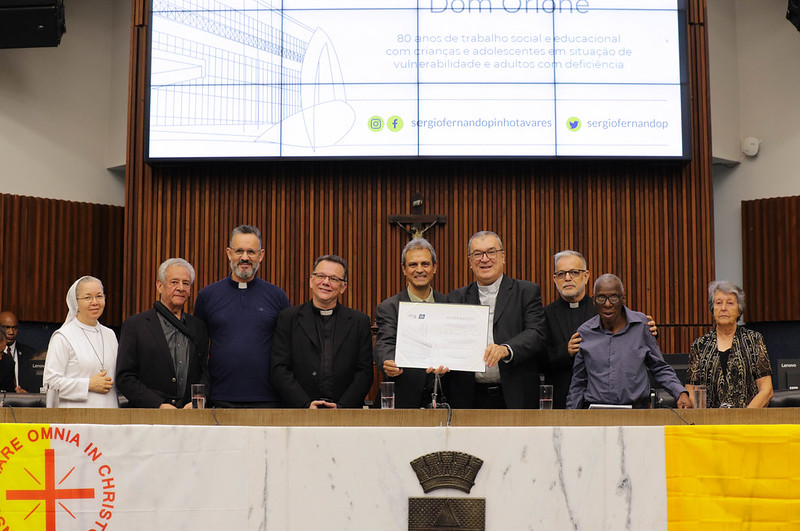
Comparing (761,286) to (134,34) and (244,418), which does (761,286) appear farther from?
(244,418)

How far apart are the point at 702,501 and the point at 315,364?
178 centimetres

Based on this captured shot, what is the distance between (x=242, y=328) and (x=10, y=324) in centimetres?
411

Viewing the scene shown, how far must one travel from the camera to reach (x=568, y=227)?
7254 millimetres

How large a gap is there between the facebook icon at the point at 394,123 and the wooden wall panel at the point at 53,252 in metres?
3.54

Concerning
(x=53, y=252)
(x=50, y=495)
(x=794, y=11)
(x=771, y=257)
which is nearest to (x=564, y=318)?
(x=50, y=495)

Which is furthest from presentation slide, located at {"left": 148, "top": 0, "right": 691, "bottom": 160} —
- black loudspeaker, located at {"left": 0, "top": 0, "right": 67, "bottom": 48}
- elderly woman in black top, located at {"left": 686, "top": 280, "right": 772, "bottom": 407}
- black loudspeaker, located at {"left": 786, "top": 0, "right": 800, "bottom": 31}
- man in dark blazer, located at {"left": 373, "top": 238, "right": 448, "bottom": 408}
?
elderly woman in black top, located at {"left": 686, "top": 280, "right": 772, "bottom": 407}

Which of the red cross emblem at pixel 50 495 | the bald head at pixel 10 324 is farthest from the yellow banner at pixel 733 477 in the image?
the bald head at pixel 10 324

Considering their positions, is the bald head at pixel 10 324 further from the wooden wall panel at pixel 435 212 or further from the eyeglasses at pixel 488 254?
the eyeglasses at pixel 488 254

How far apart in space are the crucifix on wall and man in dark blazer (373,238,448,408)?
3124 millimetres

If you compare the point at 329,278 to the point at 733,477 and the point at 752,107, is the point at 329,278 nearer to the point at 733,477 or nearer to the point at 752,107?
the point at 733,477

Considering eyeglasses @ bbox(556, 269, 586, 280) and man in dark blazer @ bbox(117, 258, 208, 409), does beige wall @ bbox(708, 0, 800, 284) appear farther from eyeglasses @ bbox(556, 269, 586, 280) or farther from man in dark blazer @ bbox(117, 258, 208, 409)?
man in dark blazer @ bbox(117, 258, 208, 409)

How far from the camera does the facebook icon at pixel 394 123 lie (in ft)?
22.1

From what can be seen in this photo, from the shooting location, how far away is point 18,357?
24.1 feet

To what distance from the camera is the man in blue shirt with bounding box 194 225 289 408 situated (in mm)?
4090
